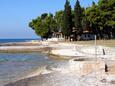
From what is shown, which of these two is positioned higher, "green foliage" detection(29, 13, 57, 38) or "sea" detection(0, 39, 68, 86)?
"green foliage" detection(29, 13, 57, 38)

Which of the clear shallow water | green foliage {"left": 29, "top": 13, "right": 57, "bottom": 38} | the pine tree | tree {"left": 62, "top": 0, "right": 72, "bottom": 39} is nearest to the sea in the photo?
the clear shallow water

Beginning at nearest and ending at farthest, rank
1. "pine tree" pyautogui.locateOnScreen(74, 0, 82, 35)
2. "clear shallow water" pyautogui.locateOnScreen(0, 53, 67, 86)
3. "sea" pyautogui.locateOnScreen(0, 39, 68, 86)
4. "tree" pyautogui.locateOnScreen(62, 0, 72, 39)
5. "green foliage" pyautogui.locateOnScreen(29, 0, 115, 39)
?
"sea" pyautogui.locateOnScreen(0, 39, 68, 86), "clear shallow water" pyautogui.locateOnScreen(0, 53, 67, 86), "green foliage" pyautogui.locateOnScreen(29, 0, 115, 39), "tree" pyautogui.locateOnScreen(62, 0, 72, 39), "pine tree" pyautogui.locateOnScreen(74, 0, 82, 35)

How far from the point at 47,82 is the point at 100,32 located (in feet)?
288

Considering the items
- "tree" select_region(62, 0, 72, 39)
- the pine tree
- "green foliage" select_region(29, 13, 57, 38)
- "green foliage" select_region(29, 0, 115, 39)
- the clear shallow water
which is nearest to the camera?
the clear shallow water

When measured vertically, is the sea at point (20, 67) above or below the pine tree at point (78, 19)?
below

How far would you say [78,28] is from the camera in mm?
102625

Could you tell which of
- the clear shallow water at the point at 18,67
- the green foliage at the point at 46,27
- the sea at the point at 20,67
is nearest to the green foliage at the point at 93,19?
the green foliage at the point at 46,27

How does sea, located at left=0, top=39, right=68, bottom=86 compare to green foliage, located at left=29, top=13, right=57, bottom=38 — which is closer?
sea, located at left=0, top=39, right=68, bottom=86

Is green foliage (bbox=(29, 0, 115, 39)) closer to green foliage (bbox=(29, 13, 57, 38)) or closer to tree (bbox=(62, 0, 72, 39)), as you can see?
tree (bbox=(62, 0, 72, 39))

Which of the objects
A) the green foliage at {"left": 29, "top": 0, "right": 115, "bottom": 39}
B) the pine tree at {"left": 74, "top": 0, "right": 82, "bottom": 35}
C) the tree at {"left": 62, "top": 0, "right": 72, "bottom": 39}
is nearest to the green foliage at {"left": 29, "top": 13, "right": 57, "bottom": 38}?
the green foliage at {"left": 29, "top": 0, "right": 115, "bottom": 39}

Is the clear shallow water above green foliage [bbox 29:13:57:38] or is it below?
below

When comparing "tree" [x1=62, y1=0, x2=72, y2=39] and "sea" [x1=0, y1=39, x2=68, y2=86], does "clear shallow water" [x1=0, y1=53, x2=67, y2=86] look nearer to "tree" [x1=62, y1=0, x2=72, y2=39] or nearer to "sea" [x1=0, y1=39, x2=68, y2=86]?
"sea" [x1=0, y1=39, x2=68, y2=86]

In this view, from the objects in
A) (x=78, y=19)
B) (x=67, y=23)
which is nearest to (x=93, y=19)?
(x=78, y=19)

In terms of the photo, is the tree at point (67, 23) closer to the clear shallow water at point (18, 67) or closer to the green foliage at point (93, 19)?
the green foliage at point (93, 19)
